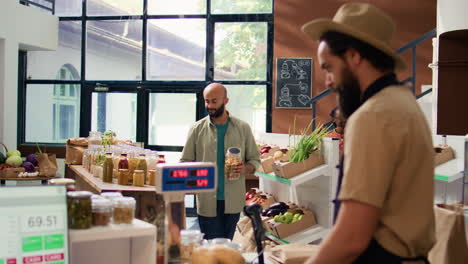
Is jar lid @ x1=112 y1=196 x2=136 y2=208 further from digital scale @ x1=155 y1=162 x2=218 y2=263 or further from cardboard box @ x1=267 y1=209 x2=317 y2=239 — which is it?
cardboard box @ x1=267 y1=209 x2=317 y2=239

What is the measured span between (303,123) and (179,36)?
233 cm

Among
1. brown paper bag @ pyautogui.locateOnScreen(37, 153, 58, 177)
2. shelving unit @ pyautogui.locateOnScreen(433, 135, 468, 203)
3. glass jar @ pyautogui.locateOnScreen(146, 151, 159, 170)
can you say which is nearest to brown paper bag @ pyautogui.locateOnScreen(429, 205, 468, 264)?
shelving unit @ pyautogui.locateOnScreen(433, 135, 468, 203)

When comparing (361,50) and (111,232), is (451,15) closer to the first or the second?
(361,50)

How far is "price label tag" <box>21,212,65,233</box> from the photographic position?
1.71m

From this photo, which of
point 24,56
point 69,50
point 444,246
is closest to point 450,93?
point 444,246

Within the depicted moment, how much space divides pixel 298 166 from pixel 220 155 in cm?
64

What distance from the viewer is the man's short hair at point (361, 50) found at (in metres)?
1.61

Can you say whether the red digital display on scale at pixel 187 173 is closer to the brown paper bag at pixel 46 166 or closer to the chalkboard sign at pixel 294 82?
the brown paper bag at pixel 46 166

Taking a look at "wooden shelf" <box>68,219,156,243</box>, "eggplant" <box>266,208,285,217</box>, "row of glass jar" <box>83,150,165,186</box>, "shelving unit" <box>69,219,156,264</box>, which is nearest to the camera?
"wooden shelf" <box>68,219,156,243</box>

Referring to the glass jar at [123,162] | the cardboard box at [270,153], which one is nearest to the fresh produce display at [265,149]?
the cardboard box at [270,153]

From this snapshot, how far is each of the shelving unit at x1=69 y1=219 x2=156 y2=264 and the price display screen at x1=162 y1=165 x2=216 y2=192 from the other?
170mm

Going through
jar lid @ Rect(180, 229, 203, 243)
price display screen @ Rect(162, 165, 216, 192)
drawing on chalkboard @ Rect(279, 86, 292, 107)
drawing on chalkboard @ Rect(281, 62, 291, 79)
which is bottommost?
jar lid @ Rect(180, 229, 203, 243)

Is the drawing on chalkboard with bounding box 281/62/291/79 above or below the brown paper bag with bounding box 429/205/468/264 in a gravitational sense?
above

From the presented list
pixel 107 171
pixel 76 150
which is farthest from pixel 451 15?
pixel 76 150
